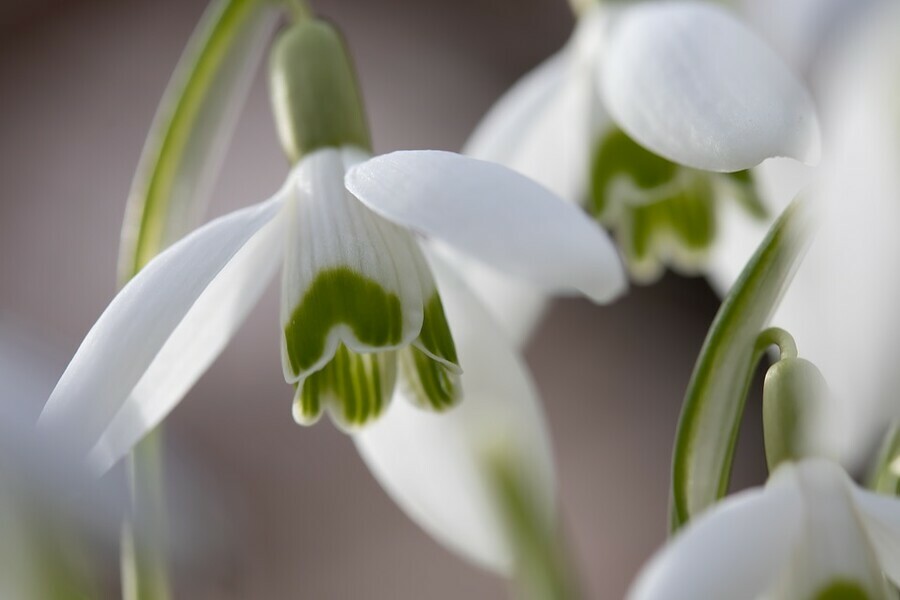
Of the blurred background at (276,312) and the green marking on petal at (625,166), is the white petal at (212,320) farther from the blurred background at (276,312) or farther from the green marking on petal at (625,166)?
the blurred background at (276,312)

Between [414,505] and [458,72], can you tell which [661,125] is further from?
[458,72]

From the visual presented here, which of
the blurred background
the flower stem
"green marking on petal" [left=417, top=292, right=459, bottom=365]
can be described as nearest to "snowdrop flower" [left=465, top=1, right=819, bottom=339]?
"green marking on petal" [left=417, top=292, right=459, bottom=365]

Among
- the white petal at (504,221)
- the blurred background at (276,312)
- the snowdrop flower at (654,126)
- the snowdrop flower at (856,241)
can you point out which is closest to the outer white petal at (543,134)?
the snowdrop flower at (654,126)

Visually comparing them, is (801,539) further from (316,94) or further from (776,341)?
(316,94)

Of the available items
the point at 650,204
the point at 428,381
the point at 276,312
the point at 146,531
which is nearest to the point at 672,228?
the point at 650,204

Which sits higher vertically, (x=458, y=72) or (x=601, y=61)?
(x=458, y=72)

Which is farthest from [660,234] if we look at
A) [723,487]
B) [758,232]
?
[723,487]
